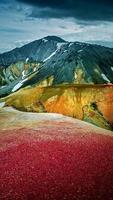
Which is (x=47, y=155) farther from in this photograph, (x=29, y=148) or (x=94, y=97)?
(x=94, y=97)

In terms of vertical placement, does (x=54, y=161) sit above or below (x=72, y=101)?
below

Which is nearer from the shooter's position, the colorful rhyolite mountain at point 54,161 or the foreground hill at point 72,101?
the colorful rhyolite mountain at point 54,161

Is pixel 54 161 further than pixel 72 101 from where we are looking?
No

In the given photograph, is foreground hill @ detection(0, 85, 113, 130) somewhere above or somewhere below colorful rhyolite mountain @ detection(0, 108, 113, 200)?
above

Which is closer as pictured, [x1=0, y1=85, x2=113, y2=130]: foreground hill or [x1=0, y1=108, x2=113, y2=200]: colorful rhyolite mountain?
[x1=0, y1=108, x2=113, y2=200]: colorful rhyolite mountain

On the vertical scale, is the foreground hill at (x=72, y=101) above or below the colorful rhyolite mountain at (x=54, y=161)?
above
